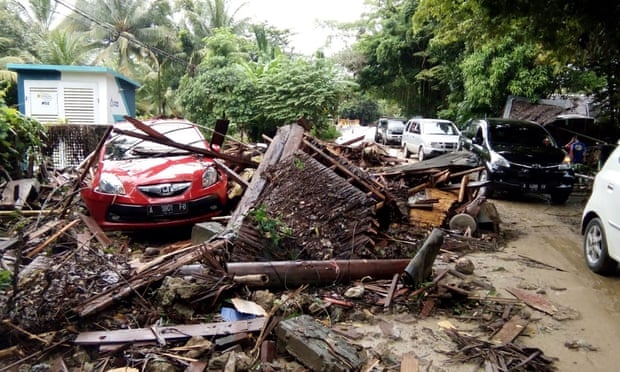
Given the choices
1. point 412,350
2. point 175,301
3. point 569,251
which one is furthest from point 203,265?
point 569,251

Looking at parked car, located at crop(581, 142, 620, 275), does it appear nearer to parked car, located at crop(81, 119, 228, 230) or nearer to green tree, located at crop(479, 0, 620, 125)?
green tree, located at crop(479, 0, 620, 125)

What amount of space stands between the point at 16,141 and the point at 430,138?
12899 mm

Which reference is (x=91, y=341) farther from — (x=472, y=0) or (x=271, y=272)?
(x=472, y=0)

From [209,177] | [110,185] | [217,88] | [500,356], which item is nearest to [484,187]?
[209,177]

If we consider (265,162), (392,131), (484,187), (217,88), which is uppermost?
(217,88)

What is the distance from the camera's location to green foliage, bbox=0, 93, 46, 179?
7168 mm

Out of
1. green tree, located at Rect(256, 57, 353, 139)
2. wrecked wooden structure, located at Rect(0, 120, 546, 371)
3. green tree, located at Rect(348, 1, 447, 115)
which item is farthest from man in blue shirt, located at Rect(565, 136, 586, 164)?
green tree, located at Rect(348, 1, 447, 115)

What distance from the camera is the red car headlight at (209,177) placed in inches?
239

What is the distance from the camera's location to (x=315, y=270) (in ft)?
13.9

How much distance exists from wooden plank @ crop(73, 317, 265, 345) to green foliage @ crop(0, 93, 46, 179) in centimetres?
551

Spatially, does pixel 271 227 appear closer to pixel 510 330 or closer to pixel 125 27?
pixel 510 330

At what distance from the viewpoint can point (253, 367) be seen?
2979mm

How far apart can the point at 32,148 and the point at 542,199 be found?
36.1 feet

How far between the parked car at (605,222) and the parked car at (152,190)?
16.2 ft
